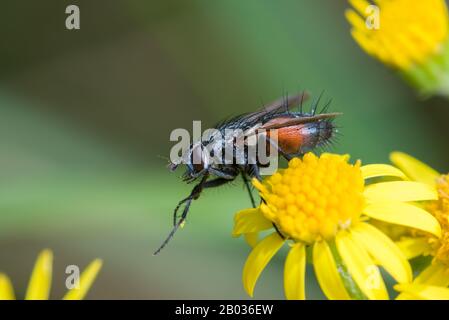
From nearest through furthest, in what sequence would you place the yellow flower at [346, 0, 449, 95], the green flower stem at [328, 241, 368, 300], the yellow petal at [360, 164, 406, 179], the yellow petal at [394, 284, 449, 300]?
the yellow petal at [394, 284, 449, 300]
the green flower stem at [328, 241, 368, 300]
the yellow petal at [360, 164, 406, 179]
the yellow flower at [346, 0, 449, 95]

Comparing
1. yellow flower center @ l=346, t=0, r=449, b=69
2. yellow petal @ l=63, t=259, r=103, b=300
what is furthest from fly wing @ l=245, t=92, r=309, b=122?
yellow petal @ l=63, t=259, r=103, b=300

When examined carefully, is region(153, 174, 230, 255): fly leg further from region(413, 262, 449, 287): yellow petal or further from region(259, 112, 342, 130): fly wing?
region(413, 262, 449, 287): yellow petal

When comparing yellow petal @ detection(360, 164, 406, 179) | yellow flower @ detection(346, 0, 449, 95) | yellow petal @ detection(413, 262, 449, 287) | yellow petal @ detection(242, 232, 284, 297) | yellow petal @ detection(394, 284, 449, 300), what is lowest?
yellow petal @ detection(394, 284, 449, 300)

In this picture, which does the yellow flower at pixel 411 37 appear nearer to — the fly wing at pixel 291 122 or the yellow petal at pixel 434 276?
the fly wing at pixel 291 122

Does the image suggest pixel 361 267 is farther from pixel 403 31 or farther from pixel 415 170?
pixel 403 31

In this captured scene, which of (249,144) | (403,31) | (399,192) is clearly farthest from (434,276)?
(403,31)

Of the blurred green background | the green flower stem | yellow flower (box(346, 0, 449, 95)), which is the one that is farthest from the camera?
the blurred green background

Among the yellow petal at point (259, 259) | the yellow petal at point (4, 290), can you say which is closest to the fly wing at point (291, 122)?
the yellow petal at point (259, 259)
